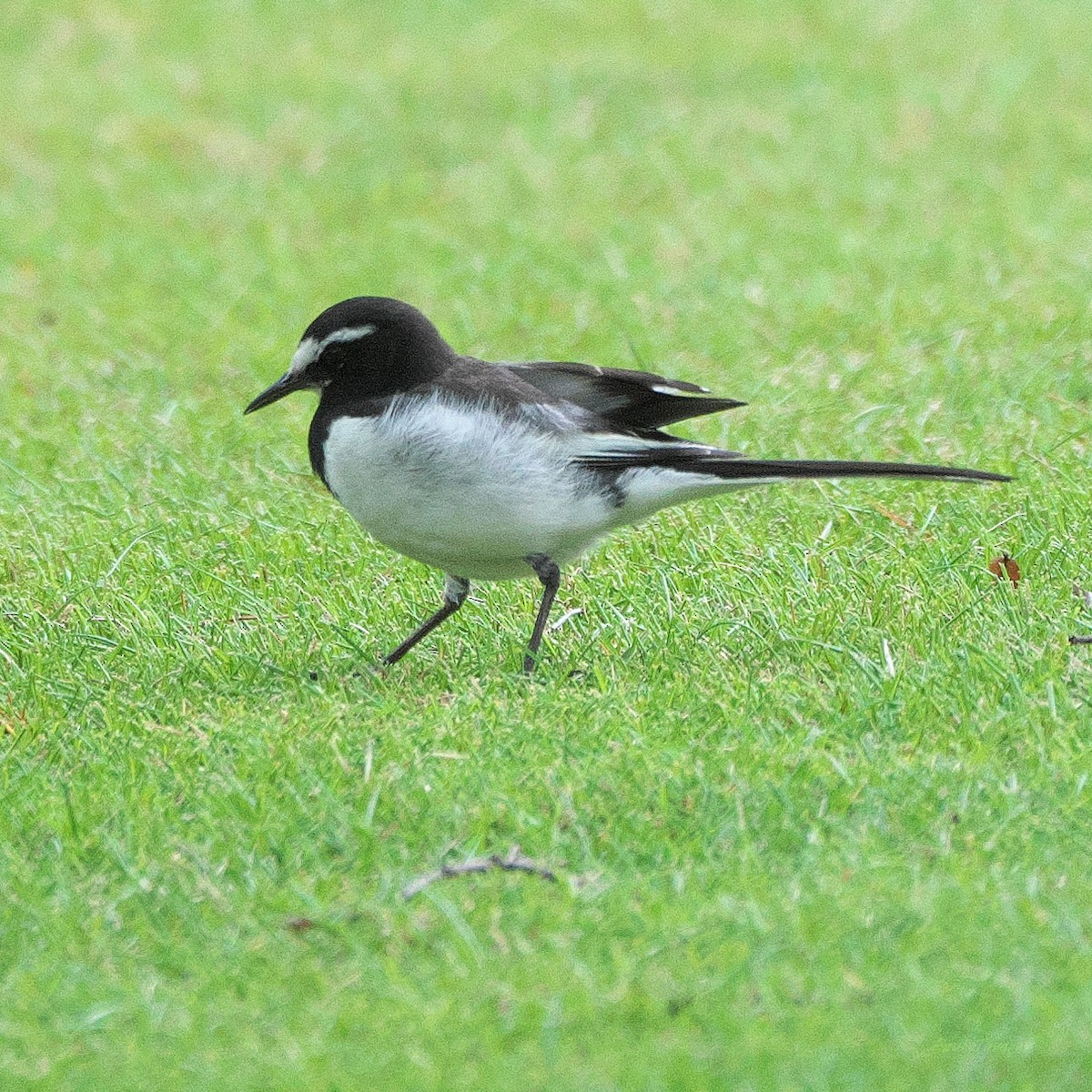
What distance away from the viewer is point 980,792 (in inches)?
164

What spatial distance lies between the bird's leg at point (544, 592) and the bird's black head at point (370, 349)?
61 centimetres

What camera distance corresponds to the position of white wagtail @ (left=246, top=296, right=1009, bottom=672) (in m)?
4.90

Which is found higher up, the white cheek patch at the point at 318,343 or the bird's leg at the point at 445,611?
the white cheek patch at the point at 318,343

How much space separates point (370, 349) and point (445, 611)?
2.75 feet

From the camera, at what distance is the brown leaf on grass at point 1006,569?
5.55 metres

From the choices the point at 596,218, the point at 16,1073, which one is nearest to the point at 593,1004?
the point at 16,1073

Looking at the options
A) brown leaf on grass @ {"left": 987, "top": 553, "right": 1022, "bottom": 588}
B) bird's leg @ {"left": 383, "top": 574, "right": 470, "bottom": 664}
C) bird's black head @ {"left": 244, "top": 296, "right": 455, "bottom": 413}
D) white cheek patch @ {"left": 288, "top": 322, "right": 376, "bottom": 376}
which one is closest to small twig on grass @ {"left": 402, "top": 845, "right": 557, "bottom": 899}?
bird's leg @ {"left": 383, "top": 574, "right": 470, "bottom": 664}

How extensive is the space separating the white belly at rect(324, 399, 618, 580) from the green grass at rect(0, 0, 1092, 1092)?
1.35 ft

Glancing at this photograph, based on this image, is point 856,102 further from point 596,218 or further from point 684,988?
point 684,988

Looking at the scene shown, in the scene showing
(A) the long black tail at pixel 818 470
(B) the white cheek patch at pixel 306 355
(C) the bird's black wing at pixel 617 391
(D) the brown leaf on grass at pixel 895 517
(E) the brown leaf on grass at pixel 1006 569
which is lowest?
(E) the brown leaf on grass at pixel 1006 569

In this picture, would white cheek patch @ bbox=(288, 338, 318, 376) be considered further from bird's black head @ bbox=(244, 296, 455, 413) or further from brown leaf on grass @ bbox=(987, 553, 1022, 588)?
brown leaf on grass @ bbox=(987, 553, 1022, 588)

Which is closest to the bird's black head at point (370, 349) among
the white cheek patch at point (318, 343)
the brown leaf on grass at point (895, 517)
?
the white cheek patch at point (318, 343)

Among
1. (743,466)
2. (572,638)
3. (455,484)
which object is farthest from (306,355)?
(743,466)

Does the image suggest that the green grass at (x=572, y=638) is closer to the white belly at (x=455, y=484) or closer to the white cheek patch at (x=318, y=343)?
the white belly at (x=455, y=484)
